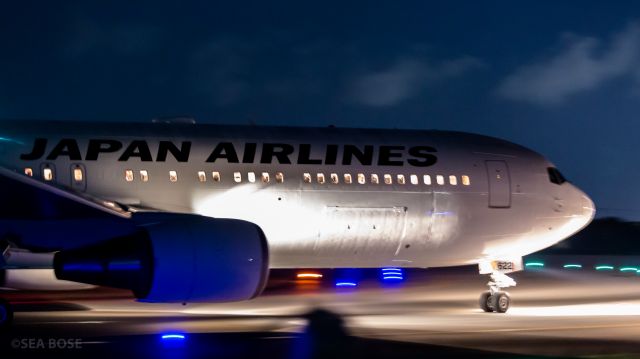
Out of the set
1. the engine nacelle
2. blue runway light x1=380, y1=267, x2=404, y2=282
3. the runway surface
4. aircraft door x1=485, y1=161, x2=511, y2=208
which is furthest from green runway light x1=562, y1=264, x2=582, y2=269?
the engine nacelle

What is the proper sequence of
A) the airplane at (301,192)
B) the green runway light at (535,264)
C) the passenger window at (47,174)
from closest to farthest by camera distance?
the airplane at (301,192) → the passenger window at (47,174) → the green runway light at (535,264)

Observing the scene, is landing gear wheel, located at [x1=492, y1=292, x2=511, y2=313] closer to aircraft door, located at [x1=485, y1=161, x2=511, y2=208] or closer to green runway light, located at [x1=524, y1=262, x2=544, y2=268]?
aircraft door, located at [x1=485, y1=161, x2=511, y2=208]

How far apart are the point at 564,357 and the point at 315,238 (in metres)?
6.19

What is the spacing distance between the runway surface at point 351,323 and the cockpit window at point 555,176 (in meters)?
2.61

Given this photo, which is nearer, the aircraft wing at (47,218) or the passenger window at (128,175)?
the aircraft wing at (47,218)

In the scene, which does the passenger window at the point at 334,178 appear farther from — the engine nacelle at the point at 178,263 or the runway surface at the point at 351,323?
the engine nacelle at the point at 178,263

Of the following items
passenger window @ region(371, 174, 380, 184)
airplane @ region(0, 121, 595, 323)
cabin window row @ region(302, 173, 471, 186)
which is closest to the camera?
airplane @ region(0, 121, 595, 323)

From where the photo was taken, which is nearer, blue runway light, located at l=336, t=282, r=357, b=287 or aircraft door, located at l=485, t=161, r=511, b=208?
aircraft door, located at l=485, t=161, r=511, b=208

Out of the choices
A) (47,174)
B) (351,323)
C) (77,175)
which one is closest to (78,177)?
(77,175)

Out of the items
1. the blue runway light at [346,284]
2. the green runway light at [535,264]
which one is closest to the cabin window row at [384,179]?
the blue runway light at [346,284]

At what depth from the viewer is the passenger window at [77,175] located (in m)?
16.9

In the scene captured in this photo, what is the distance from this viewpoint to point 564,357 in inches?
509

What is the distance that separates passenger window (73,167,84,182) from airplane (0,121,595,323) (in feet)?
0.07

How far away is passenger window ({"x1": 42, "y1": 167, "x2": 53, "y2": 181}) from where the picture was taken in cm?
1670
